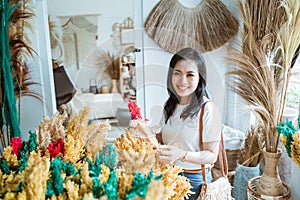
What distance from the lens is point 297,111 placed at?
1.14 m

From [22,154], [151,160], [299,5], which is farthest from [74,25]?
[299,5]

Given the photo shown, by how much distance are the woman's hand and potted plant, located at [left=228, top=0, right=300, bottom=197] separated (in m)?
0.45

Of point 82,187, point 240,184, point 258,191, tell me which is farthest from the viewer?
point 240,184

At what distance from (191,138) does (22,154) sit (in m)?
0.44

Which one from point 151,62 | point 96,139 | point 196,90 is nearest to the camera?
point 96,139

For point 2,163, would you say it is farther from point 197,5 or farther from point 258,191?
point 258,191

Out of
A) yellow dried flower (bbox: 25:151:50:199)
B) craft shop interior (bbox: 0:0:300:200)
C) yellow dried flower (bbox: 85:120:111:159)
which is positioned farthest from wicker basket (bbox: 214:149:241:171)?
yellow dried flower (bbox: 25:151:50:199)

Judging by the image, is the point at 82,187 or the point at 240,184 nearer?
the point at 82,187

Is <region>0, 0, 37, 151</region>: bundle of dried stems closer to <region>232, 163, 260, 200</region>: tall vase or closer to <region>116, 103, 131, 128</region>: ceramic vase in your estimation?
<region>116, 103, 131, 128</region>: ceramic vase

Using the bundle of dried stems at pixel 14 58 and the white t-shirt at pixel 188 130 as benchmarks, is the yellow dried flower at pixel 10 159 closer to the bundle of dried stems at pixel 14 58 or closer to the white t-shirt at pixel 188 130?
the white t-shirt at pixel 188 130

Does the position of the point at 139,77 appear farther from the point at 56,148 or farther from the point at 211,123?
the point at 56,148

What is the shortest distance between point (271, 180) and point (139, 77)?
2.57ft

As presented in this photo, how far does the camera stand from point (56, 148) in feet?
1.78

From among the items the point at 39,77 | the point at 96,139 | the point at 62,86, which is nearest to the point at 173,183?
the point at 96,139
